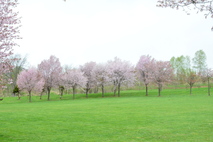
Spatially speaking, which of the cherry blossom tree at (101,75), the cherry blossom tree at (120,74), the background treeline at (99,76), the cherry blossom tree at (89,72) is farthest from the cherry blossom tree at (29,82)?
the cherry blossom tree at (120,74)

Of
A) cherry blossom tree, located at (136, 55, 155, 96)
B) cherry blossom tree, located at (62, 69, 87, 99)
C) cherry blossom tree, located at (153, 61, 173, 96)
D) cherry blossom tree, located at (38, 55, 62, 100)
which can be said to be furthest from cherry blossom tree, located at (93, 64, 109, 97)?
cherry blossom tree, located at (153, 61, 173, 96)

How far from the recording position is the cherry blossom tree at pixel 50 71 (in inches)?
2228

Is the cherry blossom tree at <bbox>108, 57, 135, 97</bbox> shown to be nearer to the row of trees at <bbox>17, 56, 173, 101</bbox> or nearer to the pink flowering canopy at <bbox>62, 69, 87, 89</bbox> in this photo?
the row of trees at <bbox>17, 56, 173, 101</bbox>

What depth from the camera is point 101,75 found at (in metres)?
63.0

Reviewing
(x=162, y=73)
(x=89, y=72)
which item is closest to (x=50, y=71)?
(x=89, y=72)

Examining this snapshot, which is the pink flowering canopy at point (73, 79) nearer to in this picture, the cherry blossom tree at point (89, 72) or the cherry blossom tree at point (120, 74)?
the cherry blossom tree at point (89, 72)

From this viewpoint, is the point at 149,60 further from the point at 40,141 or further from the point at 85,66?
the point at 40,141

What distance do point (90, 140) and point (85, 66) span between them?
57.5 metres

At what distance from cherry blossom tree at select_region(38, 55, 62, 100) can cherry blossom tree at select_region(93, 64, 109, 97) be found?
12.1 meters

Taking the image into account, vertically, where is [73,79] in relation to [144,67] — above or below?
below

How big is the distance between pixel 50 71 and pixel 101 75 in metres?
15.9

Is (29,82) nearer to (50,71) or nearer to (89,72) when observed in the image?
(50,71)

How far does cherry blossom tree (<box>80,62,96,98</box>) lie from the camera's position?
64.6 meters

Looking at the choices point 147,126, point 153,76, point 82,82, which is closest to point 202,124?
point 147,126
